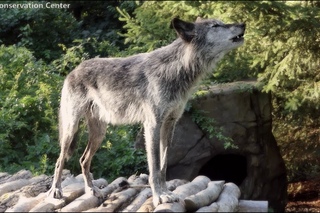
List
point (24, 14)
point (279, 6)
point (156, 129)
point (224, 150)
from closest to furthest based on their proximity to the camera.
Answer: point (156, 129) → point (279, 6) → point (224, 150) → point (24, 14)

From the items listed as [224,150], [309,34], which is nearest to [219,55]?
[309,34]

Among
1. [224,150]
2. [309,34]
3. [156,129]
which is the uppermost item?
[309,34]

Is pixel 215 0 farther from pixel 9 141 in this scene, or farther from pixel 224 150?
pixel 9 141

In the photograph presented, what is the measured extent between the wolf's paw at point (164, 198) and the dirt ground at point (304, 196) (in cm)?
548

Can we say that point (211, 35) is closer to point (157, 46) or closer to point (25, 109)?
point (157, 46)

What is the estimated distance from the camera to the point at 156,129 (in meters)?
5.92

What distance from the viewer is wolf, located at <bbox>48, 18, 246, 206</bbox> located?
5957mm

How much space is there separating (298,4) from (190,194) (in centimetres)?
344

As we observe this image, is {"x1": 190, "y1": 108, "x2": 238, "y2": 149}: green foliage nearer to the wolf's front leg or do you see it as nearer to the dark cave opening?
the dark cave opening

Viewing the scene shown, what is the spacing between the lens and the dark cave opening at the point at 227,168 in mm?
10367

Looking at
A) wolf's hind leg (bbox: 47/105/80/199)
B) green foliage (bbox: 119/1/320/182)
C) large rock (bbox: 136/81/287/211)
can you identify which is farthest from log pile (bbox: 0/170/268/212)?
green foliage (bbox: 119/1/320/182)

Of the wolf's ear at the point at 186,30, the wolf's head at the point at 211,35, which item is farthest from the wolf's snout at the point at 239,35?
the wolf's ear at the point at 186,30

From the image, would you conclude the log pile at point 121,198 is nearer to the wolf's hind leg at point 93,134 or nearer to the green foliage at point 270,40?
the wolf's hind leg at point 93,134

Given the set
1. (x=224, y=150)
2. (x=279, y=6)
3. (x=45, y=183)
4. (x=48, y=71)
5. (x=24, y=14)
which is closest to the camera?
(x=45, y=183)
